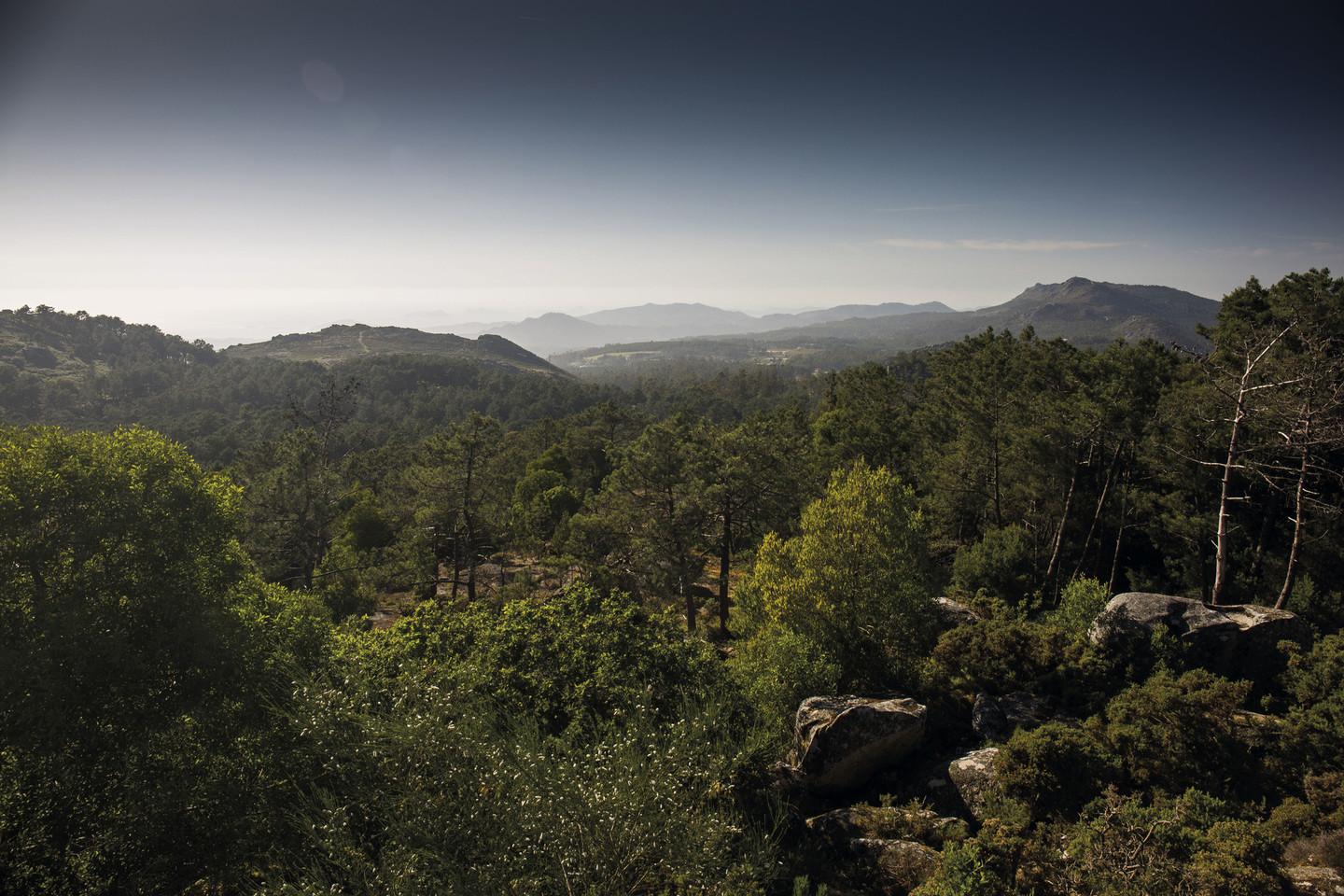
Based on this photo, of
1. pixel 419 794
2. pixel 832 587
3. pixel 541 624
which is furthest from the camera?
pixel 832 587

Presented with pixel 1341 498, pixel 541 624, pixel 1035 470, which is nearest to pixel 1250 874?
pixel 541 624

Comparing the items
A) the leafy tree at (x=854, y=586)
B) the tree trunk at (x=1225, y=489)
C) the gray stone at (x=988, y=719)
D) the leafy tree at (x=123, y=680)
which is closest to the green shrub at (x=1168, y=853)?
the gray stone at (x=988, y=719)

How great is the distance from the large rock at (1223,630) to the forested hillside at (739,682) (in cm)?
9

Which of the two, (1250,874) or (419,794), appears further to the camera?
(419,794)

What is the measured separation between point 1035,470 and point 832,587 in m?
13.2

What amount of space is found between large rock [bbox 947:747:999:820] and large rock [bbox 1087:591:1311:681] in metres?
6.15

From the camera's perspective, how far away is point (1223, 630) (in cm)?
1412

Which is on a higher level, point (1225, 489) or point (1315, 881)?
point (1225, 489)

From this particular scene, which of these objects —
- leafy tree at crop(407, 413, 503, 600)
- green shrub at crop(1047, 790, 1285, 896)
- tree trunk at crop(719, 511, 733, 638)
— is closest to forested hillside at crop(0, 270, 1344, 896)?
green shrub at crop(1047, 790, 1285, 896)

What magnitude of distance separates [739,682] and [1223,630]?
12960 millimetres

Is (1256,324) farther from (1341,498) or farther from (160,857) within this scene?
(160,857)

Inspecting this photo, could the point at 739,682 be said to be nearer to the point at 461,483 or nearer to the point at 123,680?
the point at 123,680

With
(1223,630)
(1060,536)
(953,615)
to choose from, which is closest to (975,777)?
(953,615)

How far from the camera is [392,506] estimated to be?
33469 millimetres
